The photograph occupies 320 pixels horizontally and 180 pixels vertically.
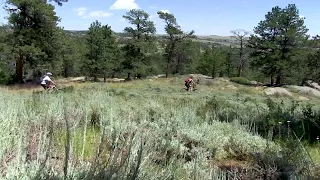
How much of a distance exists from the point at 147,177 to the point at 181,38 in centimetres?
5468

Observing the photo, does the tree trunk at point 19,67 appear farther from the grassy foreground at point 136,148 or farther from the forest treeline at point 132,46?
the grassy foreground at point 136,148

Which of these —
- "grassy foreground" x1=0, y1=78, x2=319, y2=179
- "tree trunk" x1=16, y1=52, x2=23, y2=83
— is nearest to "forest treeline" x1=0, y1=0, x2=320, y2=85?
"tree trunk" x1=16, y1=52, x2=23, y2=83

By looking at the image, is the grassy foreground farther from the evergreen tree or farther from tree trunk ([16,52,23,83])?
the evergreen tree

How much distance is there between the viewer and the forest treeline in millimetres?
32125

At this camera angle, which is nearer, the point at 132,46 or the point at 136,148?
the point at 136,148

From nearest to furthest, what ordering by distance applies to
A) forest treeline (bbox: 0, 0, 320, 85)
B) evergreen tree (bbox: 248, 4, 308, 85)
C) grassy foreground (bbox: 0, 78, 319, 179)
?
grassy foreground (bbox: 0, 78, 319, 179) → forest treeline (bbox: 0, 0, 320, 85) → evergreen tree (bbox: 248, 4, 308, 85)

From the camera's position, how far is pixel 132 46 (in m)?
53.2

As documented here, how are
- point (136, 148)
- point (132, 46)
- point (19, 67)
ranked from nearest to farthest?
point (136, 148) < point (19, 67) < point (132, 46)

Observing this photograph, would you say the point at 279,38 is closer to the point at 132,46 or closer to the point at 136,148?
the point at 132,46

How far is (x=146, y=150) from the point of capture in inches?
145

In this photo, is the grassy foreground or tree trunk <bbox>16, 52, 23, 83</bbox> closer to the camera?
the grassy foreground

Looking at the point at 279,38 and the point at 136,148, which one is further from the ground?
the point at 279,38

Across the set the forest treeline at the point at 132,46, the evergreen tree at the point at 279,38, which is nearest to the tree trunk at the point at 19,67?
the forest treeline at the point at 132,46

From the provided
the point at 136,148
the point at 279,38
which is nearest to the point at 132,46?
the point at 279,38
